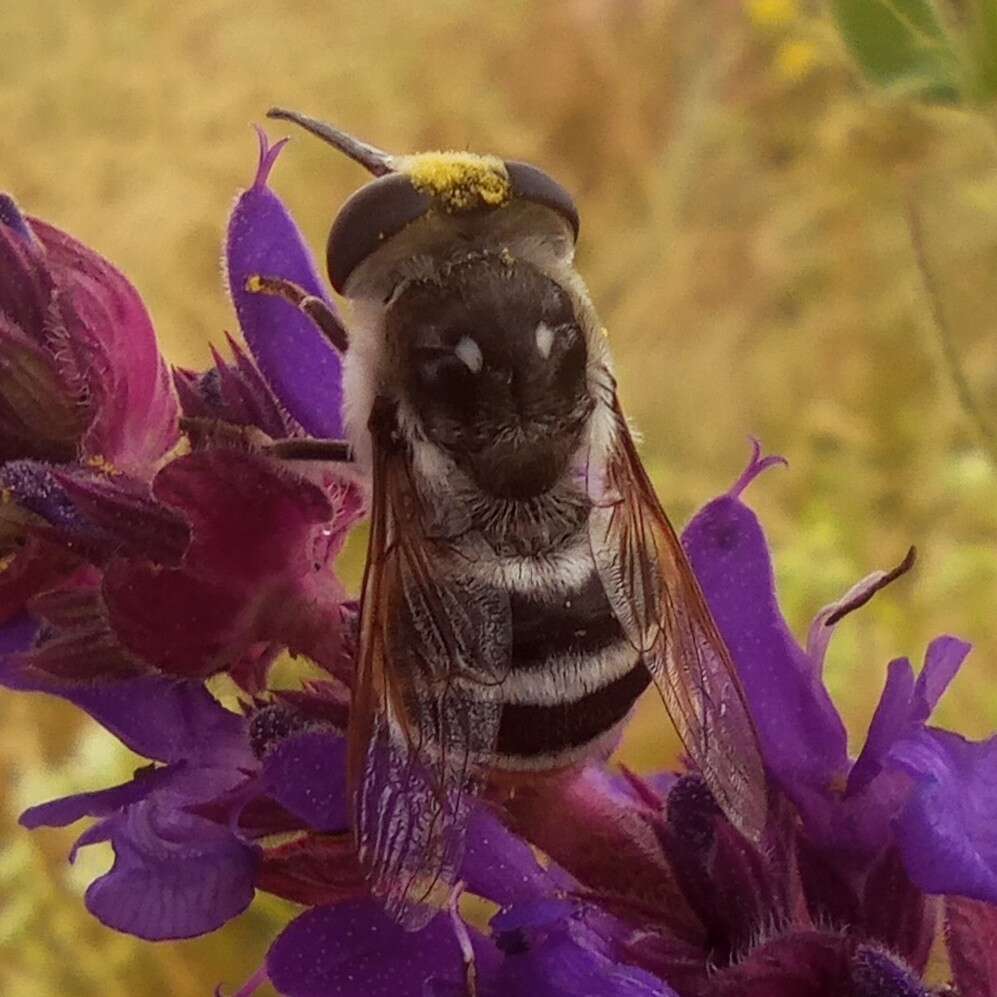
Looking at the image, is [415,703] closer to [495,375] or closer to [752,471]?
[495,375]

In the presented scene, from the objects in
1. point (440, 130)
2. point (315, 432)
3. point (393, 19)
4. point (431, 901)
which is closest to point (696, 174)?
point (440, 130)

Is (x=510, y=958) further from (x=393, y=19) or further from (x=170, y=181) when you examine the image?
(x=393, y=19)

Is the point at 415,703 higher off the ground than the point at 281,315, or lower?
lower

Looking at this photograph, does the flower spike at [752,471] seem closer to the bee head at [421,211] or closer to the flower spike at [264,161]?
the bee head at [421,211]

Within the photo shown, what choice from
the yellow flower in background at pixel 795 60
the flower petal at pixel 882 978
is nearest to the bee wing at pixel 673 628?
the flower petal at pixel 882 978

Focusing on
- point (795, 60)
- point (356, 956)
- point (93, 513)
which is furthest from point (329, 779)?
point (795, 60)
